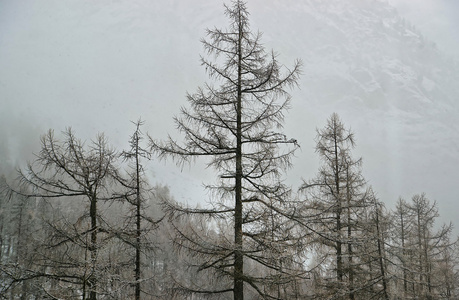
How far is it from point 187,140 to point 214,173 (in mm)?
1326

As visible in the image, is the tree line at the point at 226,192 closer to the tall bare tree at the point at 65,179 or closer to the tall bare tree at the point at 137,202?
the tall bare tree at the point at 65,179

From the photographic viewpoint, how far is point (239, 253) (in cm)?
648

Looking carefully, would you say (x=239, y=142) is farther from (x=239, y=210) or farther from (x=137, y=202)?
(x=137, y=202)

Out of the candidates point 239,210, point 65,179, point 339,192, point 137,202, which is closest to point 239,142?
point 239,210

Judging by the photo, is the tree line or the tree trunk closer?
the tree line

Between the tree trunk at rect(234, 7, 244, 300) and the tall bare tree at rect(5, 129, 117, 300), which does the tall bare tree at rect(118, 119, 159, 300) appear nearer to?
the tall bare tree at rect(5, 129, 117, 300)

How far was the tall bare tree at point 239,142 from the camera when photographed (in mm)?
6875

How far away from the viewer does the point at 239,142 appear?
7.48 meters

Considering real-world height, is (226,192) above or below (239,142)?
below

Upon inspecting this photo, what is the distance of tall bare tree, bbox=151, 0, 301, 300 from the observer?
6875mm

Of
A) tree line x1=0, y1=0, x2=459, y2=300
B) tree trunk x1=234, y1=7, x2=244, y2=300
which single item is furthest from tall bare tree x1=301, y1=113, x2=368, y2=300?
tree trunk x1=234, y1=7, x2=244, y2=300

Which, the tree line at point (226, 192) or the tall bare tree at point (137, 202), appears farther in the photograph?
the tall bare tree at point (137, 202)

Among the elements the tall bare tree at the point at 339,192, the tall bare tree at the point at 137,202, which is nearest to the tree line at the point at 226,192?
the tall bare tree at the point at 137,202

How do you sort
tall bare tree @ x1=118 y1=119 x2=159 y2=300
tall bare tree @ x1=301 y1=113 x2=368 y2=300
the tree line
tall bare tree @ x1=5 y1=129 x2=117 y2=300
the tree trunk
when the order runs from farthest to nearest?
tall bare tree @ x1=301 y1=113 x2=368 y2=300 → tall bare tree @ x1=118 y1=119 x2=159 y2=300 → tall bare tree @ x1=5 y1=129 x2=117 y2=300 → the tree trunk → the tree line
